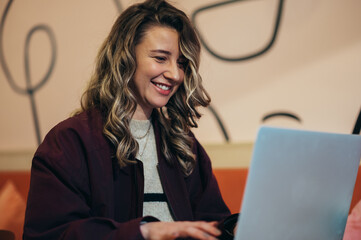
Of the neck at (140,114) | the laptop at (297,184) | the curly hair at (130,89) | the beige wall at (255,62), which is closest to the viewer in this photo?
the laptop at (297,184)

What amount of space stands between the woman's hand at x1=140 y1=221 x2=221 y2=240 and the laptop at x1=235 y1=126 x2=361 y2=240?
9 cm

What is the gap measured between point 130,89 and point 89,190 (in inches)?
13.0

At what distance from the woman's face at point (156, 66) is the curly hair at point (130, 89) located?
20 millimetres

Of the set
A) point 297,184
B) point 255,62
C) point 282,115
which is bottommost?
point 282,115

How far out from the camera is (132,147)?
117cm

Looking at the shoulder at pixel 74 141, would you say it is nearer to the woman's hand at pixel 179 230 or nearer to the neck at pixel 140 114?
the neck at pixel 140 114

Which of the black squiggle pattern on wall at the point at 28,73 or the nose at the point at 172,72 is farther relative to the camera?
the black squiggle pattern on wall at the point at 28,73

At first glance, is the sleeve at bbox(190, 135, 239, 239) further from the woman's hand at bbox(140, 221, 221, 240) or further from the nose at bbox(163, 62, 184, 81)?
the woman's hand at bbox(140, 221, 221, 240)

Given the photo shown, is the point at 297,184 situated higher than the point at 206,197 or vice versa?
the point at 297,184

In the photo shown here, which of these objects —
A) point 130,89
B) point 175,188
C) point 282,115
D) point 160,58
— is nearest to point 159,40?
point 160,58

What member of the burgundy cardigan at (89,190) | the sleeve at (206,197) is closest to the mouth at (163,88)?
the burgundy cardigan at (89,190)

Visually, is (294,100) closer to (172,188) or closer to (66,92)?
(172,188)

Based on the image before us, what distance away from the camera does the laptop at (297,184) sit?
0.67 m

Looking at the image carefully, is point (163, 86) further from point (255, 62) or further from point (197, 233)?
point (255, 62)
